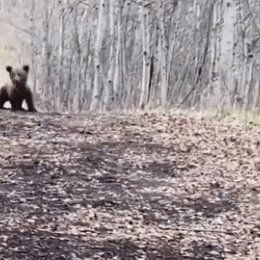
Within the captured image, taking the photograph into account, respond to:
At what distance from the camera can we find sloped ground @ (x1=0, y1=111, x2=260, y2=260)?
17.4 feet

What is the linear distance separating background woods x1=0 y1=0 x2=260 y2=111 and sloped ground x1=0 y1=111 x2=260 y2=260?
114 inches

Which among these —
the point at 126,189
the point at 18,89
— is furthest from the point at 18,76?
the point at 126,189

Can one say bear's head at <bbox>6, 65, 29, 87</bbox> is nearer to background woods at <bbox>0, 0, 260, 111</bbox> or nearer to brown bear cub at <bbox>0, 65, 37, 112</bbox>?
brown bear cub at <bbox>0, 65, 37, 112</bbox>

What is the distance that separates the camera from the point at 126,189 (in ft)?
22.6

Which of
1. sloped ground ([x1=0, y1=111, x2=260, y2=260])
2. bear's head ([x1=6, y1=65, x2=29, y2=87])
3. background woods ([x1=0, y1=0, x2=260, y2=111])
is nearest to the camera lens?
sloped ground ([x1=0, y1=111, x2=260, y2=260])

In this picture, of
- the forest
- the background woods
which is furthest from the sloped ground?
the background woods

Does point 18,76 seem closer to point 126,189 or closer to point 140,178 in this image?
point 140,178

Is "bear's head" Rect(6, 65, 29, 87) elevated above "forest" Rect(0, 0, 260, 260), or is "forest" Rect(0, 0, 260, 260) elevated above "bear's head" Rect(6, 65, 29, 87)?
"bear's head" Rect(6, 65, 29, 87)

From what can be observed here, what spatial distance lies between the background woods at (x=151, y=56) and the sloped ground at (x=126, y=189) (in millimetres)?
2892

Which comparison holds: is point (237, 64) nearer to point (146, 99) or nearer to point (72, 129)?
point (146, 99)

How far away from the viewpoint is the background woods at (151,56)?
1304 cm

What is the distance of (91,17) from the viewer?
26438mm

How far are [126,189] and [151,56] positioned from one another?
359 inches

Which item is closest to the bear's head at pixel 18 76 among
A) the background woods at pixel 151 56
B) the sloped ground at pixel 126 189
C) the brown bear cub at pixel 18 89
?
the brown bear cub at pixel 18 89
